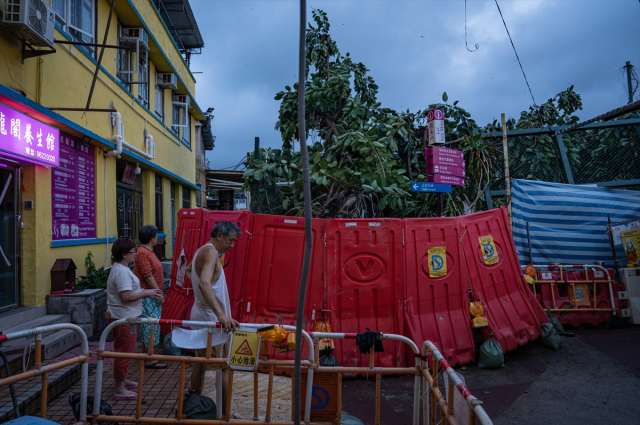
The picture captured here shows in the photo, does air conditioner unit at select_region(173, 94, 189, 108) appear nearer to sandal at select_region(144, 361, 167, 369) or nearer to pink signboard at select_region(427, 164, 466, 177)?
pink signboard at select_region(427, 164, 466, 177)

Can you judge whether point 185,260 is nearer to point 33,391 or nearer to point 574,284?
point 33,391

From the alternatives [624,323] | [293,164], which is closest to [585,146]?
[624,323]

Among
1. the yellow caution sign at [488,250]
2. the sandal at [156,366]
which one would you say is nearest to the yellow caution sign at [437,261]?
the yellow caution sign at [488,250]

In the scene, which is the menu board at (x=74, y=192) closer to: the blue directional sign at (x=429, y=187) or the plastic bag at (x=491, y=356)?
the blue directional sign at (x=429, y=187)

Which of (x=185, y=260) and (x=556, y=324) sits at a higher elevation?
(x=185, y=260)

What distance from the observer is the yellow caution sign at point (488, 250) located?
6054 mm

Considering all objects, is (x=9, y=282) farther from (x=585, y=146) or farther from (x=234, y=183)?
(x=234, y=183)

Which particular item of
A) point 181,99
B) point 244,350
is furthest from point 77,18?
point 244,350

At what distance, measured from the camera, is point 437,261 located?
18.7ft

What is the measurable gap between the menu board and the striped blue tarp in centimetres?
843

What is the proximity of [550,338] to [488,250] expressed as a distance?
4.94ft

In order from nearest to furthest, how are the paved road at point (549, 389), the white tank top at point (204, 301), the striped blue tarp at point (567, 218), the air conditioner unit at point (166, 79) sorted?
1. the white tank top at point (204, 301)
2. the paved road at point (549, 389)
3. the striped blue tarp at point (567, 218)
4. the air conditioner unit at point (166, 79)

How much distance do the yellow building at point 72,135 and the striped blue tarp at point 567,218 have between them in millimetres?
8178

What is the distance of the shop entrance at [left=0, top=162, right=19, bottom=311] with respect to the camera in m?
6.13
